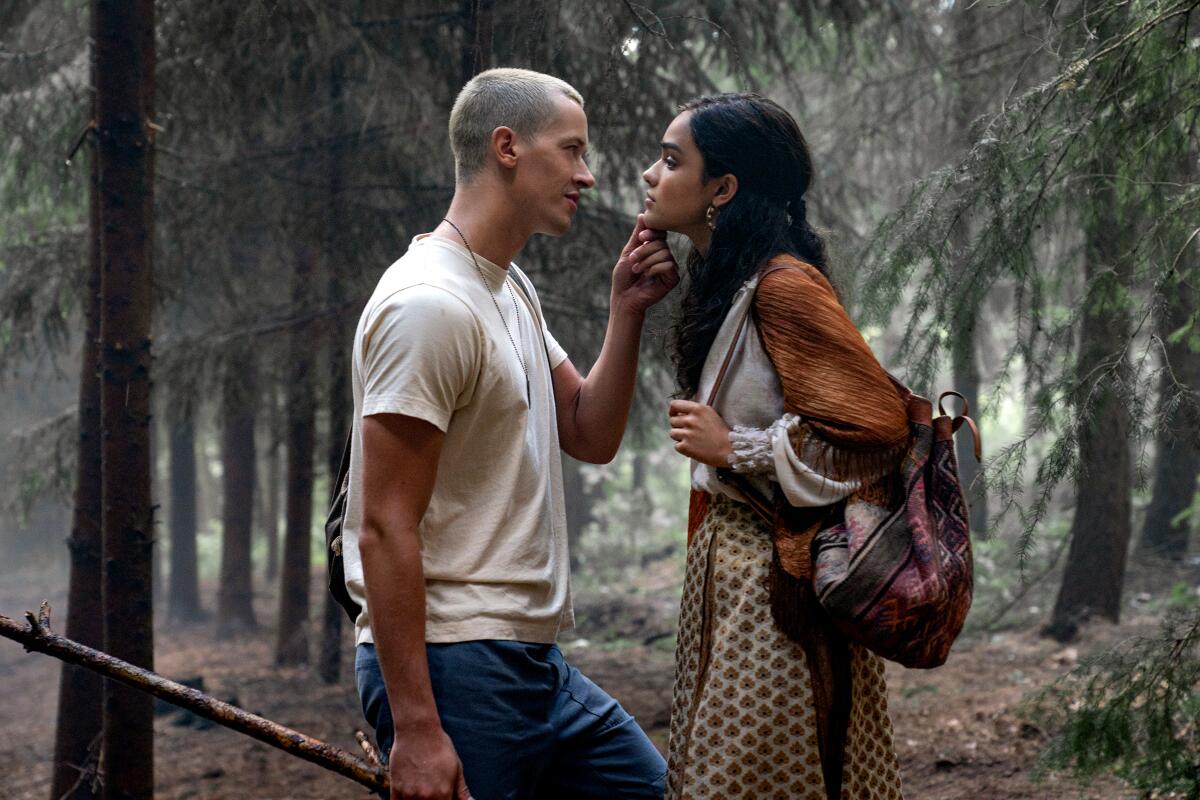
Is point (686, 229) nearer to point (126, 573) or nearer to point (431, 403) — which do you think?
point (431, 403)

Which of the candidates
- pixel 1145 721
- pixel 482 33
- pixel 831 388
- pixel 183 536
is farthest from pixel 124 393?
pixel 183 536

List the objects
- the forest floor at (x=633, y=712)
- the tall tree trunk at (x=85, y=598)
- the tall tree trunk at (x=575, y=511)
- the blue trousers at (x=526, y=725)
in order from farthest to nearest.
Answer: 1. the tall tree trunk at (x=575, y=511)
2. the tall tree trunk at (x=85, y=598)
3. the forest floor at (x=633, y=712)
4. the blue trousers at (x=526, y=725)

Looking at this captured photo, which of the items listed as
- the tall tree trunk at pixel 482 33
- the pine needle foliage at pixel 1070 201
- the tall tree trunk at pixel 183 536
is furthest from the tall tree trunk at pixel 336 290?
the tall tree trunk at pixel 183 536

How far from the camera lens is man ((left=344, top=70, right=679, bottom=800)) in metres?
2.33

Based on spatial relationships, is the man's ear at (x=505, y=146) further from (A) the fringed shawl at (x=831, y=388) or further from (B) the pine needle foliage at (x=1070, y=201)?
(B) the pine needle foliage at (x=1070, y=201)

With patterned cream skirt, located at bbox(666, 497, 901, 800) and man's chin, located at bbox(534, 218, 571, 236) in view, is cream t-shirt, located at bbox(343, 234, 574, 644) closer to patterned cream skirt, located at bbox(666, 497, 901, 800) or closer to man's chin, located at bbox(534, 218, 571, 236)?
man's chin, located at bbox(534, 218, 571, 236)

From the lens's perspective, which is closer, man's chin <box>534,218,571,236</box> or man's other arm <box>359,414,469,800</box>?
man's other arm <box>359,414,469,800</box>

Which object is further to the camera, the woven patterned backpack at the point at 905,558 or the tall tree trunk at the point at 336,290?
the tall tree trunk at the point at 336,290

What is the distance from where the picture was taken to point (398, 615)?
232 cm

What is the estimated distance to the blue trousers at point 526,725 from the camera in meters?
2.45

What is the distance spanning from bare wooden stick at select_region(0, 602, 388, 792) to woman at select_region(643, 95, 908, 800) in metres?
0.75

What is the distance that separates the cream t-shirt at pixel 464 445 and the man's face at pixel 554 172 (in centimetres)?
20

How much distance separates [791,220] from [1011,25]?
6793mm

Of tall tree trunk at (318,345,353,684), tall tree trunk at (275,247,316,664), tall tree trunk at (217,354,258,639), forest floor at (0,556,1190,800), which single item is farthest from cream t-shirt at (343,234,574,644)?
tall tree trunk at (217,354,258,639)
